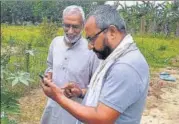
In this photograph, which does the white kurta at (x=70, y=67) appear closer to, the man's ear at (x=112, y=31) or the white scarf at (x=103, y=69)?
the white scarf at (x=103, y=69)

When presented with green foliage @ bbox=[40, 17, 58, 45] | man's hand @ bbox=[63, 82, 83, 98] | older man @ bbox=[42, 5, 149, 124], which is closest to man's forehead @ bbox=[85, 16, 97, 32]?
older man @ bbox=[42, 5, 149, 124]

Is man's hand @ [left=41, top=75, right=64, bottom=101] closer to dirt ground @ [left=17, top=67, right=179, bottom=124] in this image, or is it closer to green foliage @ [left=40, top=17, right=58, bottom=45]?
dirt ground @ [left=17, top=67, right=179, bottom=124]

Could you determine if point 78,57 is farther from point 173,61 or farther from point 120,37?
point 173,61

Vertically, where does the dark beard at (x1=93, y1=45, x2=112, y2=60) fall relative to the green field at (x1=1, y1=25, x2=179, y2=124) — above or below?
above

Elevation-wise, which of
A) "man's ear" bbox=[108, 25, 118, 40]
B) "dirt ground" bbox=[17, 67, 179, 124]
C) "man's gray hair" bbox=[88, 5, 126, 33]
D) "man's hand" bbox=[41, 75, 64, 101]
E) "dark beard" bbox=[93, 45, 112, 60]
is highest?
"man's gray hair" bbox=[88, 5, 126, 33]

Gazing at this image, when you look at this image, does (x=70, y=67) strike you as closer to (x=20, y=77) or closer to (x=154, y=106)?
(x=20, y=77)

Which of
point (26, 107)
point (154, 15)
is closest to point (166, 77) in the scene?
point (26, 107)

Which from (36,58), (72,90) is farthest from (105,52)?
(36,58)

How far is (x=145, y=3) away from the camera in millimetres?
23547

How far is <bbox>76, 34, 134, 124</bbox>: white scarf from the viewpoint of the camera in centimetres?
197

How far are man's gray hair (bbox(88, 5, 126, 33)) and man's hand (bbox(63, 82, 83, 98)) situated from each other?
0.89 m

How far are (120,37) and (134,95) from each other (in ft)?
0.99

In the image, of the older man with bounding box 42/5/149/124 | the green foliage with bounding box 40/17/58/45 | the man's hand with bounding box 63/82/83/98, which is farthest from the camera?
the green foliage with bounding box 40/17/58/45

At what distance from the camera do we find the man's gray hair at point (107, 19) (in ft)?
6.46
